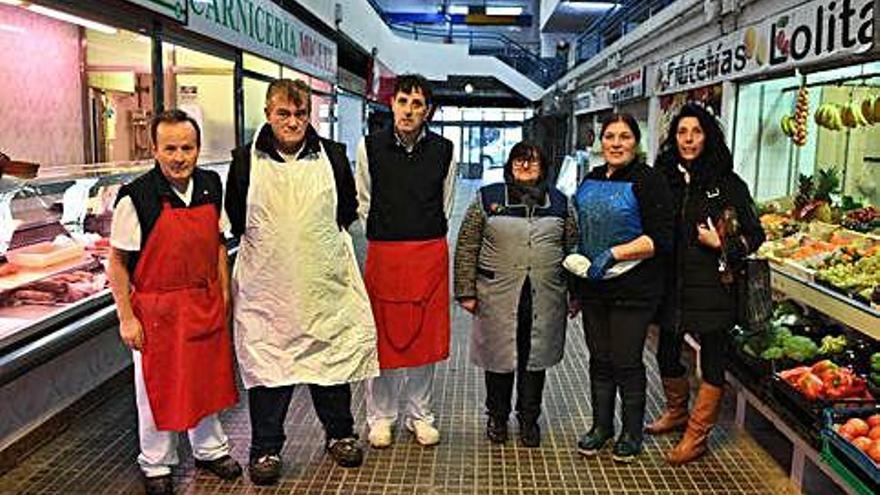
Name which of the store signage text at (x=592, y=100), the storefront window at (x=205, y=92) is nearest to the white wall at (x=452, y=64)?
the store signage text at (x=592, y=100)

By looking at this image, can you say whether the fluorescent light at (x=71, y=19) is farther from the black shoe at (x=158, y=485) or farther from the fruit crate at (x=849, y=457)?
the fruit crate at (x=849, y=457)

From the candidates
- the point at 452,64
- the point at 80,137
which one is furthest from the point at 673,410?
the point at 452,64

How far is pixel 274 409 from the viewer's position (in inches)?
132

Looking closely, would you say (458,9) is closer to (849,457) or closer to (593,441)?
(593,441)

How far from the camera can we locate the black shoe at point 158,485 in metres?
3.16

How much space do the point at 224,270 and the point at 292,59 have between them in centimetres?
605

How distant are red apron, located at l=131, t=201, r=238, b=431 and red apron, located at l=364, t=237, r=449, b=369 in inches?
27.1

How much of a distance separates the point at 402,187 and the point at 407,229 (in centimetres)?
18

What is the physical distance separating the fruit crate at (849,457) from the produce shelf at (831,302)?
45 centimetres

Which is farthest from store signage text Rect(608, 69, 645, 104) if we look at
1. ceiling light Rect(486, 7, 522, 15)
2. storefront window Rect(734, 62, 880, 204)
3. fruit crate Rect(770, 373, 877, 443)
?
ceiling light Rect(486, 7, 522, 15)

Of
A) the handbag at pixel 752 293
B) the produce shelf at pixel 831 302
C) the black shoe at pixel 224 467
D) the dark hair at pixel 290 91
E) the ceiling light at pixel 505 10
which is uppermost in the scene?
the ceiling light at pixel 505 10

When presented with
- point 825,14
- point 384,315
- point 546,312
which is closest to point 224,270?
point 384,315

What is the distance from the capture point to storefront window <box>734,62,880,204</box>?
5.81 m

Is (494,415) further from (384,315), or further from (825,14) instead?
(825,14)
